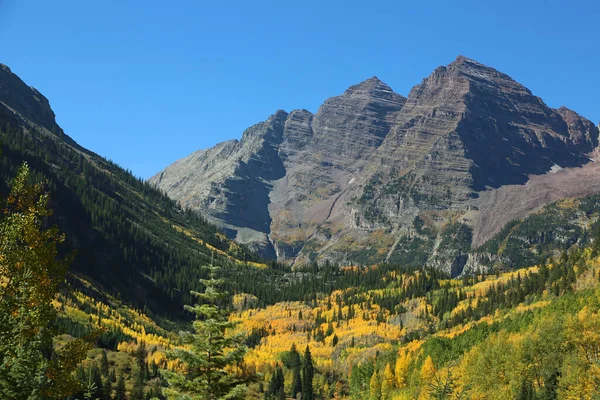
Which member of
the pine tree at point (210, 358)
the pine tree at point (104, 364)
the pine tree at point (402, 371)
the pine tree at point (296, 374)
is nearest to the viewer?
the pine tree at point (210, 358)

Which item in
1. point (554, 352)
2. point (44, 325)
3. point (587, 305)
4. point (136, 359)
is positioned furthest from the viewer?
point (136, 359)

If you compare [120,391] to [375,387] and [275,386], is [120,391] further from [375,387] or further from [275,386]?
[375,387]

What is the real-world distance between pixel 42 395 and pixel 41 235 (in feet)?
24.2

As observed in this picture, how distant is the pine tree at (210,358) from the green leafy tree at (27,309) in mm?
5060

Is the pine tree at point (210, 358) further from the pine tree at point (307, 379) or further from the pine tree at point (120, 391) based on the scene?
the pine tree at point (307, 379)

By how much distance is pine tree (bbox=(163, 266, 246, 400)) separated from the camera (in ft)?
93.9

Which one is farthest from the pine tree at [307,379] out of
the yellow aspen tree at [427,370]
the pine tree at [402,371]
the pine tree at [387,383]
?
the yellow aspen tree at [427,370]

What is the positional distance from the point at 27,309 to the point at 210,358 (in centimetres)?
913

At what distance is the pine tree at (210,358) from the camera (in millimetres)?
28625

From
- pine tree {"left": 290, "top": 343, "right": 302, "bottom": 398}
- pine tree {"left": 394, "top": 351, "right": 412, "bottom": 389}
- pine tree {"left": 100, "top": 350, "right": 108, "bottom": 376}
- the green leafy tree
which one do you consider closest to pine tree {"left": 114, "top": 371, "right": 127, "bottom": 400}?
pine tree {"left": 100, "top": 350, "right": 108, "bottom": 376}

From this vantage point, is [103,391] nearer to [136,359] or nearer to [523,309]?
[136,359]

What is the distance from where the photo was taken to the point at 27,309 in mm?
25469

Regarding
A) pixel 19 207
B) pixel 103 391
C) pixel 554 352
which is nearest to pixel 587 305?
pixel 554 352

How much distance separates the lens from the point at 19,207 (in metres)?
26.3
